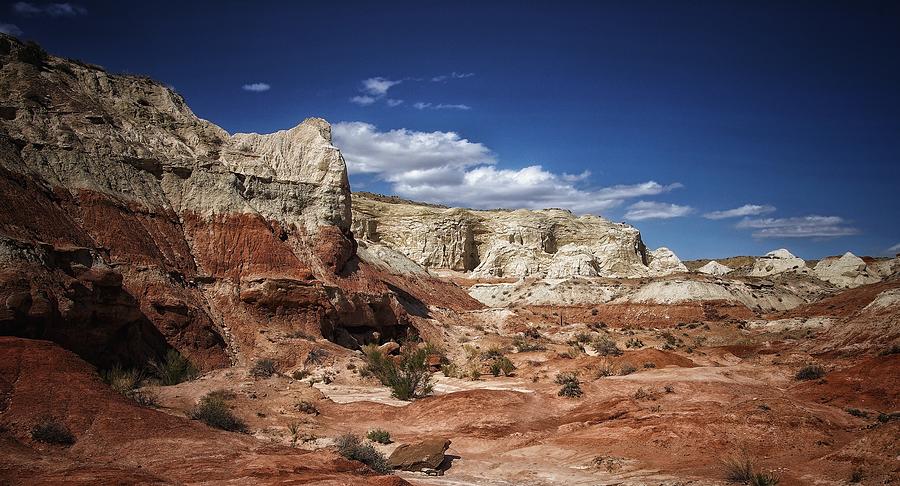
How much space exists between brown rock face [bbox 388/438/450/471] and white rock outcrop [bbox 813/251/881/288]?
6694 cm

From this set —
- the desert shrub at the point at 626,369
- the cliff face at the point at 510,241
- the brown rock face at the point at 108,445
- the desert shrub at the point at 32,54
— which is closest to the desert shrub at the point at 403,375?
the desert shrub at the point at 626,369

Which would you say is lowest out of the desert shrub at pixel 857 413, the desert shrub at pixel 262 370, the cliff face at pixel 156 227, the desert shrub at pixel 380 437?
the desert shrub at pixel 380 437

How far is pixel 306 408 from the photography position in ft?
50.5

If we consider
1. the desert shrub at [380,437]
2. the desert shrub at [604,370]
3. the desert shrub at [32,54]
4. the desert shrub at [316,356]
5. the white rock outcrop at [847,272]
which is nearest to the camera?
the desert shrub at [380,437]

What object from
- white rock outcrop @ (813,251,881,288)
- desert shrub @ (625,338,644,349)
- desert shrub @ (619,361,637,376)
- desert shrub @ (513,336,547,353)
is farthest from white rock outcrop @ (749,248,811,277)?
desert shrub @ (619,361,637,376)

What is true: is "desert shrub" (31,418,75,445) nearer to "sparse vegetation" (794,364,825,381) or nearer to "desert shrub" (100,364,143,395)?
"desert shrub" (100,364,143,395)

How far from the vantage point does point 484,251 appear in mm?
75938

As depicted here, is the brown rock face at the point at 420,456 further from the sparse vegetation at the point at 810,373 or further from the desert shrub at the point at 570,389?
the sparse vegetation at the point at 810,373

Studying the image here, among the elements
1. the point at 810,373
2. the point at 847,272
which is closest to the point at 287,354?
the point at 810,373

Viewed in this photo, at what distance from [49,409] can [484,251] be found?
6716 cm

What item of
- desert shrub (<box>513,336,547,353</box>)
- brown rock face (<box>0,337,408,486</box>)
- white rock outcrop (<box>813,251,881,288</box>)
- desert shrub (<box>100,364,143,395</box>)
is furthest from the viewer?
white rock outcrop (<box>813,251,881,288</box>)

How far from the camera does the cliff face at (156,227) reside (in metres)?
16.9

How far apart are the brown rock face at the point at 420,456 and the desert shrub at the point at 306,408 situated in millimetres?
4389

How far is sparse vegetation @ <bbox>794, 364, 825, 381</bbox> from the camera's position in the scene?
19688 millimetres
